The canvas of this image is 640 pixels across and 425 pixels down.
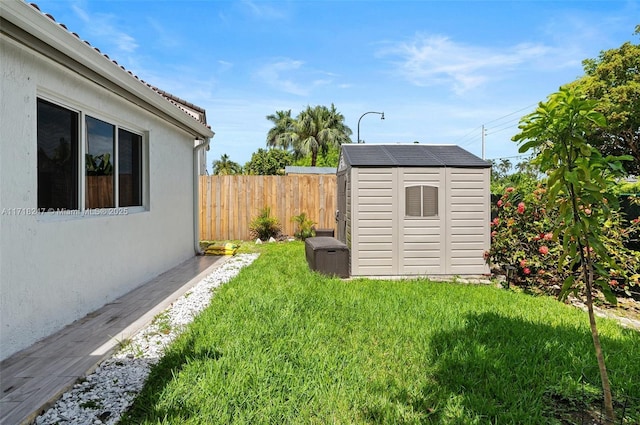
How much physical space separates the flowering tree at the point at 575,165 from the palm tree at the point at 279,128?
1384 inches

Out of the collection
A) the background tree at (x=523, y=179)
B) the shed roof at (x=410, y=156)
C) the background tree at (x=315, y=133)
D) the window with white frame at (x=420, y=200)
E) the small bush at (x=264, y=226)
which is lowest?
the small bush at (x=264, y=226)

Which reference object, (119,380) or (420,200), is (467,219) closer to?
(420,200)

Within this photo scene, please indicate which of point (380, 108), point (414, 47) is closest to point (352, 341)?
point (414, 47)

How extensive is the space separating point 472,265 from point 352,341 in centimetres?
414

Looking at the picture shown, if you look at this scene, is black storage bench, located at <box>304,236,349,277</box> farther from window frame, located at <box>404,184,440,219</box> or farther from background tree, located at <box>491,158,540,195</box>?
background tree, located at <box>491,158,540,195</box>

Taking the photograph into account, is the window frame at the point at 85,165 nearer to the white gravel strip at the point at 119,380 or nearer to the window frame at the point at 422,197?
the white gravel strip at the point at 119,380

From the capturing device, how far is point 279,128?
38062 millimetres

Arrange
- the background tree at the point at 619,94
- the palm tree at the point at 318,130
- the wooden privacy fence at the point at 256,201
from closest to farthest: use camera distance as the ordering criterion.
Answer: the wooden privacy fence at the point at 256,201 < the background tree at the point at 619,94 < the palm tree at the point at 318,130

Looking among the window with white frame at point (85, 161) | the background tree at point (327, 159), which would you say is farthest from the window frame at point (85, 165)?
the background tree at point (327, 159)

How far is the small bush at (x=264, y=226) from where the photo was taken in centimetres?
1120

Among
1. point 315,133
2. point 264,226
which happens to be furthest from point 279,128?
point 264,226

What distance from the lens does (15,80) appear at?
10.6 feet

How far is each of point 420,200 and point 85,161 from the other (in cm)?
519

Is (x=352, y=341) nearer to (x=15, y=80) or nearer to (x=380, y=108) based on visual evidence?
(x=15, y=80)
